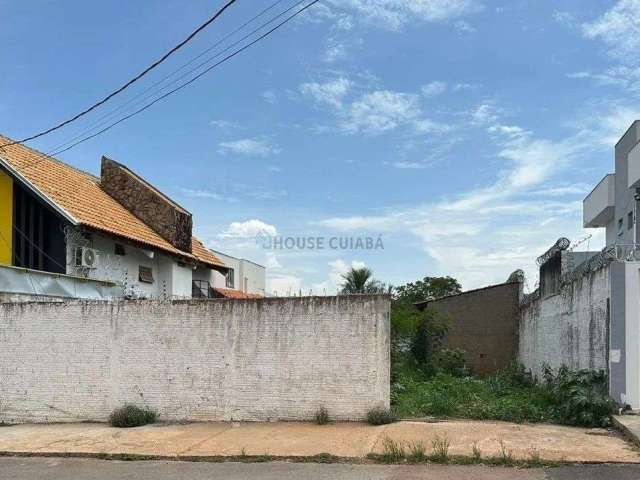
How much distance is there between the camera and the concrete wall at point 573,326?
419 inches

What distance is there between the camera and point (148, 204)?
20875 millimetres

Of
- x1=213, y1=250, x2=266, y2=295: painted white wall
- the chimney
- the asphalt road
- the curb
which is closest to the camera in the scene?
the asphalt road

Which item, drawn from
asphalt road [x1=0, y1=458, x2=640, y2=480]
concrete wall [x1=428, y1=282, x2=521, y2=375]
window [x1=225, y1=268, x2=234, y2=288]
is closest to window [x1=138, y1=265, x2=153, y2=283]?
asphalt road [x1=0, y1=458, x2=640, y2=480]

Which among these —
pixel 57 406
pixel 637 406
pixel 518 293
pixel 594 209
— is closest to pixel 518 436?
pixel 637 406

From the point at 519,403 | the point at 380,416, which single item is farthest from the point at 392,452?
the point at 519,403

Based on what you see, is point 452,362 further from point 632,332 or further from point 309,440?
point 309,440

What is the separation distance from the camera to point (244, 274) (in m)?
46.3

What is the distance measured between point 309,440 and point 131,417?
3562 mm

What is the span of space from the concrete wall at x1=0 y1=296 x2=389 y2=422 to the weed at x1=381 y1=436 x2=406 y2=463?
2.04m

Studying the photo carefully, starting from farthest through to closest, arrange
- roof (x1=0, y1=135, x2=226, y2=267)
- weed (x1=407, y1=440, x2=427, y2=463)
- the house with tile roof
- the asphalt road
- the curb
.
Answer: roof (x1=0, y1=135, x2=226, y2=267)
the house with tile roof
the curb
weed (x1=407, y1=440, x2=427, y2=463)
the asphalt road

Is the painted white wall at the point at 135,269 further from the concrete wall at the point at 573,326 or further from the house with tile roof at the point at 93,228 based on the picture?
the concrete wall at the point at 573,326

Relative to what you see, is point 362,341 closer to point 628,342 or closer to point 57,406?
point 628,342

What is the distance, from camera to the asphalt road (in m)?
6.95

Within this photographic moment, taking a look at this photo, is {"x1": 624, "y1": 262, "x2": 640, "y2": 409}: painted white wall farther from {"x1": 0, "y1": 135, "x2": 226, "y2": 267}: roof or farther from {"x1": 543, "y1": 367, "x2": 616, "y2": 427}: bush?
{"x1": 0, "y1": 135, "x2": 226, "y2": 267}: roof
